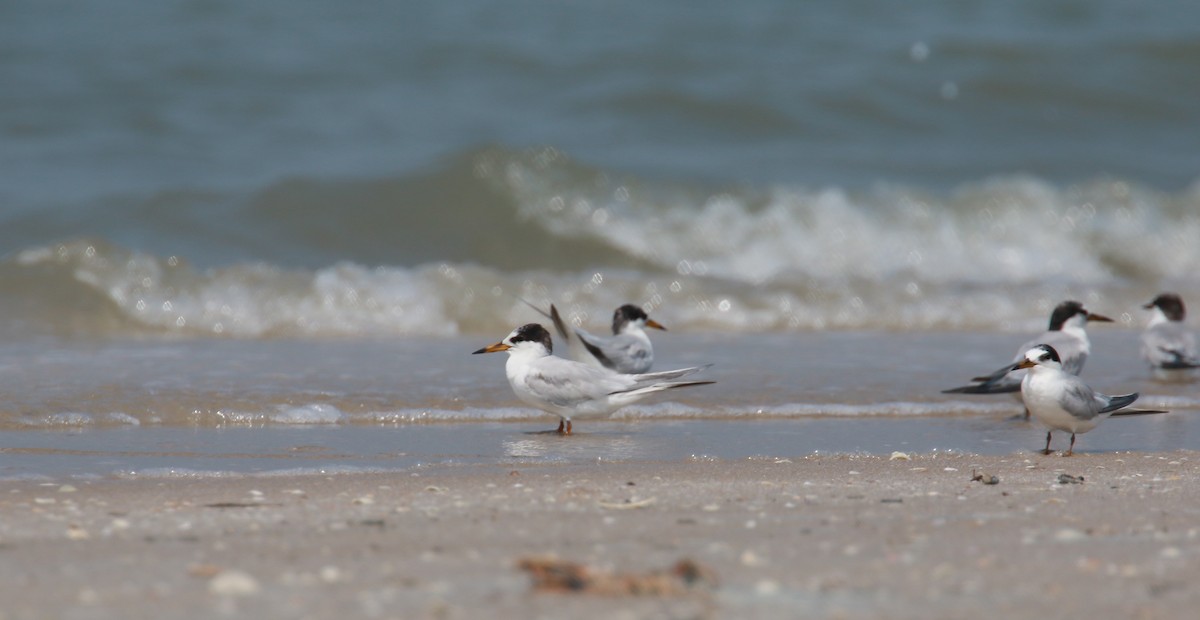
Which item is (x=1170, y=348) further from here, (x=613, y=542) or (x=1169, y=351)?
(x=613, y=542)

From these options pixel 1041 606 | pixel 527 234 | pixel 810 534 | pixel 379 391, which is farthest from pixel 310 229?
pixel 1041 606

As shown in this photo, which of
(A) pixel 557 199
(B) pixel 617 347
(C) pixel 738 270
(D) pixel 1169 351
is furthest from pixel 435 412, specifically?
(A) pixel 557 199

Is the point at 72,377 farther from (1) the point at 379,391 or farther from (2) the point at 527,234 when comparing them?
(2) the point at 527,234

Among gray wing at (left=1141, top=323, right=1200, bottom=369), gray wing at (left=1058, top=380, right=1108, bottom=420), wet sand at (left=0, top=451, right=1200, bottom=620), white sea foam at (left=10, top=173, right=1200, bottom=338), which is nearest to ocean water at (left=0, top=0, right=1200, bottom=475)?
white sea foam at (left=10, top=173, right=1200, bottom=338)

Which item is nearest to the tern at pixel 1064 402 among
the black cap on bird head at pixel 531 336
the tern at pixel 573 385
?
the tern at pixel 573 385

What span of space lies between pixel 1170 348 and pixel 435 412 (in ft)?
12.6

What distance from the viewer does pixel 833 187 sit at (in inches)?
500

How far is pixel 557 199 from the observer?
12.3m

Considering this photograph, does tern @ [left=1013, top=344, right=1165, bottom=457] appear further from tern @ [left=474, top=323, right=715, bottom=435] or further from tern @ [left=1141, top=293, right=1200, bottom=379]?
tern @ [left=1141, top=293, right=1200, bottom=379]

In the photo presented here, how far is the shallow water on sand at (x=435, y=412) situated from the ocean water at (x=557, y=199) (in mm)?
35

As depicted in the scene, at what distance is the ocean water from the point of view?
6.84m

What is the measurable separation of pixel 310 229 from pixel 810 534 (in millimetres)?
8657

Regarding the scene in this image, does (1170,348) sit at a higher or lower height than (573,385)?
higher

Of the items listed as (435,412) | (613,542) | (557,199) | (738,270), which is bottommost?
(613,542)
